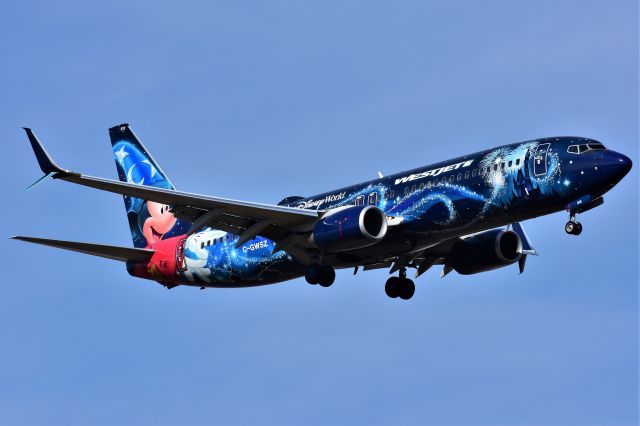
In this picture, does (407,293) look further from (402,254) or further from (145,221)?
(145,221)

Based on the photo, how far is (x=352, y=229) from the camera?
140 ft

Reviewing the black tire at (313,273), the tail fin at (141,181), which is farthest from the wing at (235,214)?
the tail fin at (141,181)

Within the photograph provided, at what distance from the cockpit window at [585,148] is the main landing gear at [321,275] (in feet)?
34.0

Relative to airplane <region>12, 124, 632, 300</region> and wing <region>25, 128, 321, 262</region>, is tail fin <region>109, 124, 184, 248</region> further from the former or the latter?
wing <region>25, 128, 321, 262</region>

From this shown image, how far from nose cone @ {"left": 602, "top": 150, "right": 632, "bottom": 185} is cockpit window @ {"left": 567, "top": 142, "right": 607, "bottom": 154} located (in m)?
0.70

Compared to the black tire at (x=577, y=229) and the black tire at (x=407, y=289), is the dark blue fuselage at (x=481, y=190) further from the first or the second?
the black tire at (x=407, y=289)

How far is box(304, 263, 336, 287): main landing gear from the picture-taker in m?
45.2

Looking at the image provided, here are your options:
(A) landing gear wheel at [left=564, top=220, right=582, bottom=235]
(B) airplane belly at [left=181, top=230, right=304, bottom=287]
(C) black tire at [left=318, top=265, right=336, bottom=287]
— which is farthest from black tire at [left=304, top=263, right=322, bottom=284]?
(A) landing gear wheel at [left=564, top=220, right=582, bottom=235]

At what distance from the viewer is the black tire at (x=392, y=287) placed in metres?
49.9

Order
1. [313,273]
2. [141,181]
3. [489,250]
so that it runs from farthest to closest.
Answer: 1. [141,181]
2. [489,250]
3. [313,273]

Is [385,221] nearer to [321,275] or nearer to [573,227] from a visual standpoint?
[321,275]

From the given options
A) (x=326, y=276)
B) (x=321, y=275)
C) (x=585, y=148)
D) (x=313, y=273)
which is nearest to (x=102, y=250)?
(x=313, y=273)

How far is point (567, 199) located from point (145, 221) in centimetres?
2179

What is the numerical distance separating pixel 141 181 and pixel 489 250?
18.1 meters
